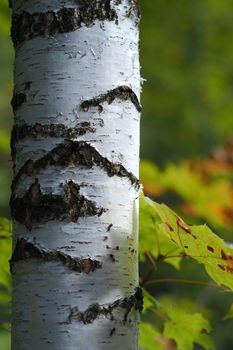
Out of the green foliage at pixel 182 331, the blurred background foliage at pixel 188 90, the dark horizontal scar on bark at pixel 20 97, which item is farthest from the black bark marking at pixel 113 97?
the blurred background foliage at pixel 188 90

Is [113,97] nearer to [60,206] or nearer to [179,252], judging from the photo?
[60,206]

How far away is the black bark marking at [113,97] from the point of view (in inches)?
44.1

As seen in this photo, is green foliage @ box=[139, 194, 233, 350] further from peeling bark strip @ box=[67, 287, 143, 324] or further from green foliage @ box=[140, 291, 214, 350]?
peeling bark strip @ box=[67, 287, 143, 324]

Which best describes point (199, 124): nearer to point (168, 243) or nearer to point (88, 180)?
point (168, 243)

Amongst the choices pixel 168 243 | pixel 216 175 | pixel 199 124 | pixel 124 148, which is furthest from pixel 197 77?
pixel 124 148

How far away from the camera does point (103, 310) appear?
1093mm

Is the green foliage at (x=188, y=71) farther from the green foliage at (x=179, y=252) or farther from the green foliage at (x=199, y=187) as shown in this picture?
the green foliage at (x=179, y=252)

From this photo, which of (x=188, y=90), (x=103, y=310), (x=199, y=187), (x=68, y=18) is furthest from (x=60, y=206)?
(x=188, y=90)

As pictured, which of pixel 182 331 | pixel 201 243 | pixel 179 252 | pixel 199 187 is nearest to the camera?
pixel 201 243

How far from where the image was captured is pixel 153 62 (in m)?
5.94

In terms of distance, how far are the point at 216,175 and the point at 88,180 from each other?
3.41 meters

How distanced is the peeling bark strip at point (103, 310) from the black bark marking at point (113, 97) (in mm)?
324

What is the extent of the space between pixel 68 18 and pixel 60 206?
32 cm

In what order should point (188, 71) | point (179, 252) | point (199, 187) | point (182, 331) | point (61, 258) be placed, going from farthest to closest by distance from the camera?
point (188, 71) → point (199, 187) → point (182, 331) → point (179, 252) → point (61, 258)
